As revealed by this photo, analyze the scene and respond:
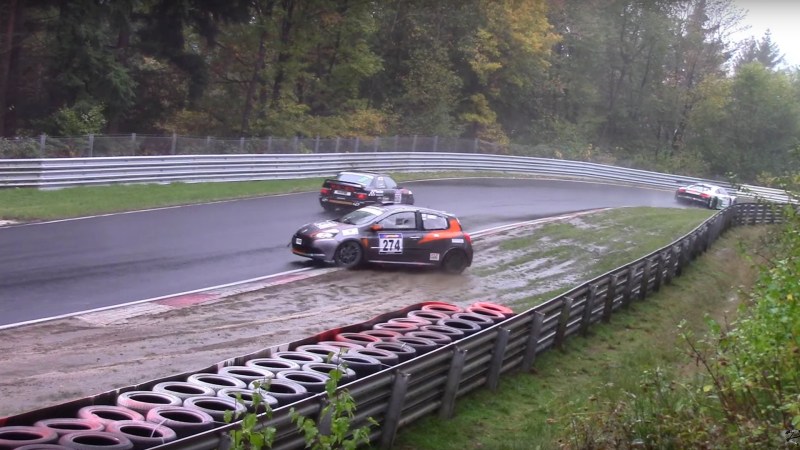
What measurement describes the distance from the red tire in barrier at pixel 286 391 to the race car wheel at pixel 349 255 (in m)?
10.8

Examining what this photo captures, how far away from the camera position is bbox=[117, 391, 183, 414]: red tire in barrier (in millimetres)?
7453

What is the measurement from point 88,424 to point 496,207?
1043 inches

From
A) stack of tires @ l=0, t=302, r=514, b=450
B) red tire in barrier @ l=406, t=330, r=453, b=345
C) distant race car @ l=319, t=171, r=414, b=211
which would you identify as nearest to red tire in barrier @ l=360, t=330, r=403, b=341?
stack of tires @ l=0, t=302, r=514, b=450

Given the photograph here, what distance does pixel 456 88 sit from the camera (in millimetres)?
58500

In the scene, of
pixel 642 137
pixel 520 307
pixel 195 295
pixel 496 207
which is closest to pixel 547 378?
pixel 520 307

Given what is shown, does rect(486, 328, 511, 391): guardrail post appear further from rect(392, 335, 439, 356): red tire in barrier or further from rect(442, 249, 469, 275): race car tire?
rect(442, 249, 469, 275): race car tire

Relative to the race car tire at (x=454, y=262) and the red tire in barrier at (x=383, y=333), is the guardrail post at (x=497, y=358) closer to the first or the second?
the red tire in barrier at (x=383, y=333)

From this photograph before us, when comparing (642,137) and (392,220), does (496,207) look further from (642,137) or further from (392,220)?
(642,137)

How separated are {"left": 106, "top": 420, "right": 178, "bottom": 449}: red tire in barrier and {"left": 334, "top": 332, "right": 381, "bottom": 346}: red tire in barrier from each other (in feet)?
13.2

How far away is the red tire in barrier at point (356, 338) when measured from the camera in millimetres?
10799

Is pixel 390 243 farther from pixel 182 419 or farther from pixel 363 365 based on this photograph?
pixel 182 419

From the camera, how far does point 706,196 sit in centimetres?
4603

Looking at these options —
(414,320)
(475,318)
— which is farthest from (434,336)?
(475,318)

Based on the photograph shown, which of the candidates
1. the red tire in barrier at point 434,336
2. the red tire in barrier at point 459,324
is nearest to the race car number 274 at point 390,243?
the red tire in barrier at point 459,324
